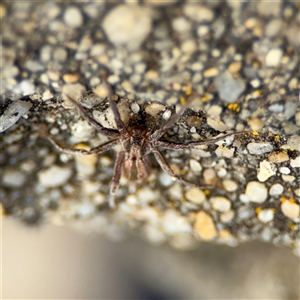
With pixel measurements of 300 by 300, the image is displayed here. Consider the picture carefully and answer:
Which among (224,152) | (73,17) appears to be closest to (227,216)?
(224,152)

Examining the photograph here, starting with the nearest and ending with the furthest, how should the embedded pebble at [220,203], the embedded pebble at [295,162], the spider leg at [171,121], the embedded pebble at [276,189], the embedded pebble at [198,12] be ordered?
1. the embedded pebble at [198,12]
2. the spider leg at [171,121]
3. the embedded pebble at [295,162]
4. the embedded pebble at [276,189]
5. the embedded pebble at [220,203]

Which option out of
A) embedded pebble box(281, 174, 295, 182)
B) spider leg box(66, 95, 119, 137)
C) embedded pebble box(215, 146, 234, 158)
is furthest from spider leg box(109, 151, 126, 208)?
embedded pebble box(281, 174, 295, 182)

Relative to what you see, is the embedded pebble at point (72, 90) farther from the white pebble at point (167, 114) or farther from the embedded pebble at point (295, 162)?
the embedded pebble at point (295, 162)

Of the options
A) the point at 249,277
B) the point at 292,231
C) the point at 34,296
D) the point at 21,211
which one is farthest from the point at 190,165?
the point at 34,296

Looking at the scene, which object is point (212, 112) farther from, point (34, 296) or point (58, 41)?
point (34, 296)

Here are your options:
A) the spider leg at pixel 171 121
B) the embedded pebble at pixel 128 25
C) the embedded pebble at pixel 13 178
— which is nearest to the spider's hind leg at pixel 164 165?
the spider leg at pixel 171 121

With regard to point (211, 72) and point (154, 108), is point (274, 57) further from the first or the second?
point (154, 108)
